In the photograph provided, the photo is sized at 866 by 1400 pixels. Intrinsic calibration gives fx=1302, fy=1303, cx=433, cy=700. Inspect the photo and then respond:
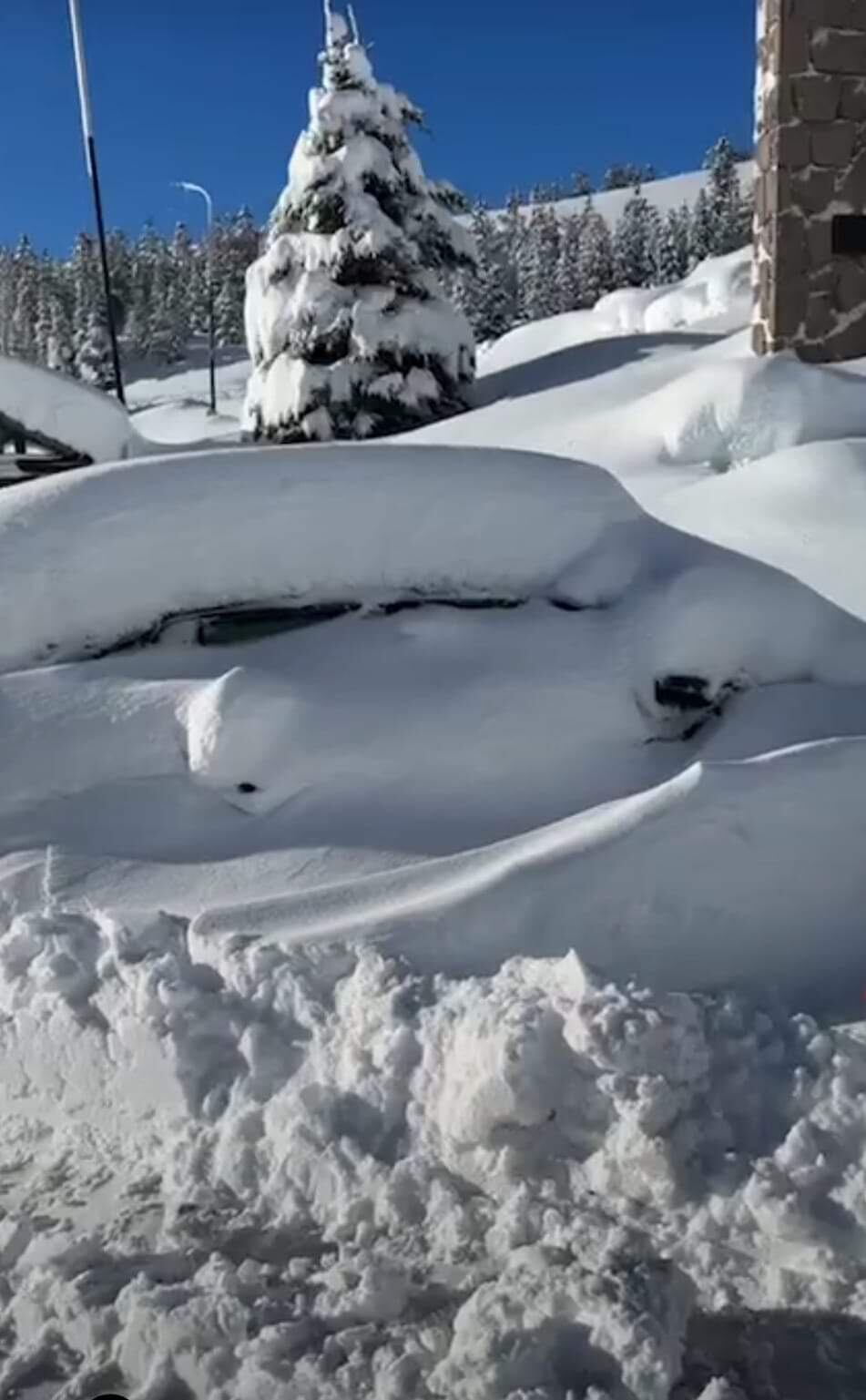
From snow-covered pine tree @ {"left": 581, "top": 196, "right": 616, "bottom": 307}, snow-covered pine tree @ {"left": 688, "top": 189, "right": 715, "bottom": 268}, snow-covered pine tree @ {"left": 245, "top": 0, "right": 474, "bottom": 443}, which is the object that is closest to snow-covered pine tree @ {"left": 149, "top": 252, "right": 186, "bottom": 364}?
snow-covered pine tree @ {"left": 581, "top": 196, "right": 616, "bottom": 307}

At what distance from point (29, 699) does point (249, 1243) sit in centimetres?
207

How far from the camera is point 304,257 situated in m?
15.9

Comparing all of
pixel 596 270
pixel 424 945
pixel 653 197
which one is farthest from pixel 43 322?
pixel 424 945

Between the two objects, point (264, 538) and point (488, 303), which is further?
point (488, 303)

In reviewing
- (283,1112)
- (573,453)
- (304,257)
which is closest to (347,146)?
(304,257)

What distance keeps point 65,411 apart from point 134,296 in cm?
7613

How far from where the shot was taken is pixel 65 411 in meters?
13.7

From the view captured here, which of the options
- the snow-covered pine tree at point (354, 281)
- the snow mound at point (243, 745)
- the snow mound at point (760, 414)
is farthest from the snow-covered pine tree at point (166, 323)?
the snow mound at point (243, 745)

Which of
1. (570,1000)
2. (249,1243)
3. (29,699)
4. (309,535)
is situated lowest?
(249,1243)

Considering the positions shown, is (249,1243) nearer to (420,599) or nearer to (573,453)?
(420,599)

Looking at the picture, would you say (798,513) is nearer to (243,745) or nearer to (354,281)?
(243,745)

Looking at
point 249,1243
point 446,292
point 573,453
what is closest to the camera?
point 249,1243

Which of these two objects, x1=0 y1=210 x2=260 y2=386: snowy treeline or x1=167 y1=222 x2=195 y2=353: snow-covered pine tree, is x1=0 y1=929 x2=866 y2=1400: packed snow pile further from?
x1=167 y1=222 x2=195 y2=353: snow-covered pine tree

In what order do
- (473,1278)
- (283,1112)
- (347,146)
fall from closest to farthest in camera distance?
(473,1278), (283,1112), (347,146)
